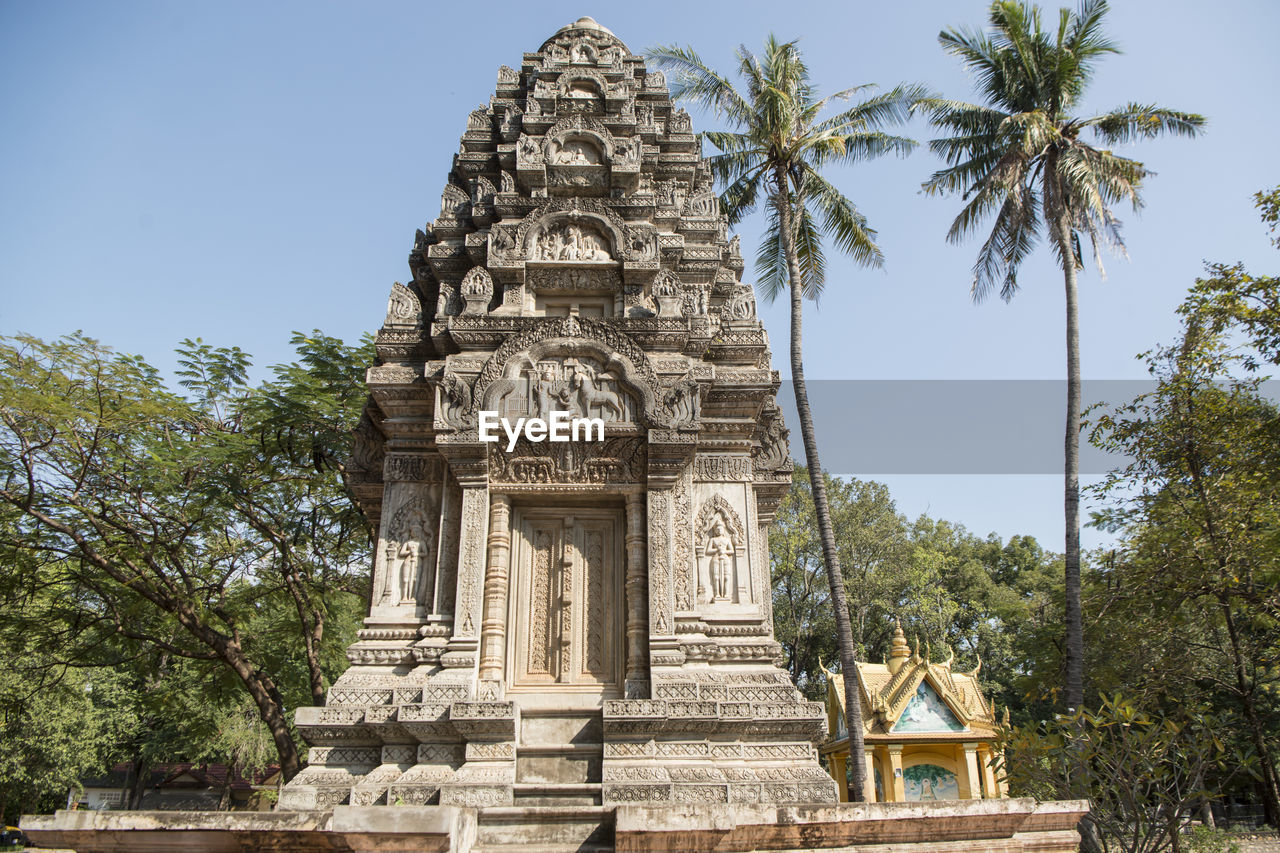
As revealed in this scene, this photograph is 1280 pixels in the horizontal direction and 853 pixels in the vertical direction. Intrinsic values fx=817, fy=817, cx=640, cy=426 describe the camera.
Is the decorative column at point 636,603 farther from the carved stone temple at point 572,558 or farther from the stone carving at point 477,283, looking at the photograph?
the stone carving at point 477,283

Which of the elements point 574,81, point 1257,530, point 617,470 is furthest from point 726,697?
point 1257,530

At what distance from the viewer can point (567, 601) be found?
9109mm

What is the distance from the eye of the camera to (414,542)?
30.6 feet

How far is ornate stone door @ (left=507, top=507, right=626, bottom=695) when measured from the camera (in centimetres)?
885

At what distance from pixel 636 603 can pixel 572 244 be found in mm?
4636

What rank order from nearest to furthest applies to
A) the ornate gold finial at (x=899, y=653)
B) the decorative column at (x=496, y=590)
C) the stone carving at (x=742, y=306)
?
the decorative column at (x=496, y=590), the stone carving at (x=742, y=306), the ornate gold finial at (x=899, y=653)

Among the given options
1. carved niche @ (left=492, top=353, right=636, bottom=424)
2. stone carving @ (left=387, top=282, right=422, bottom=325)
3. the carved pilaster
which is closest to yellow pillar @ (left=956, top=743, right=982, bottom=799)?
carved niche @ (left=492, top=353, right=636, bottom=424)

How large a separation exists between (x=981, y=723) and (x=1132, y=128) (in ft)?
47.5

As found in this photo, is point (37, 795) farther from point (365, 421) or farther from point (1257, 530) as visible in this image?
point (1257, 530)

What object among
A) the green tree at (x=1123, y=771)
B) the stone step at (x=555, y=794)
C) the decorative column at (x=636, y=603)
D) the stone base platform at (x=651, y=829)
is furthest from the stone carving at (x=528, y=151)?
the green tree at (x=1123, y=771)

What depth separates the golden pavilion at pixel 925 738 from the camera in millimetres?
20328

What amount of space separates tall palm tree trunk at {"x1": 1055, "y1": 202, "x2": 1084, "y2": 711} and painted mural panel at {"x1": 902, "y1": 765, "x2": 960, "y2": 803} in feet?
19.1

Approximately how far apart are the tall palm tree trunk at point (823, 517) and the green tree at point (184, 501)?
938cm

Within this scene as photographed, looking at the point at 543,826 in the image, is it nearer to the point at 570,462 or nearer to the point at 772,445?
the point at 570,462
